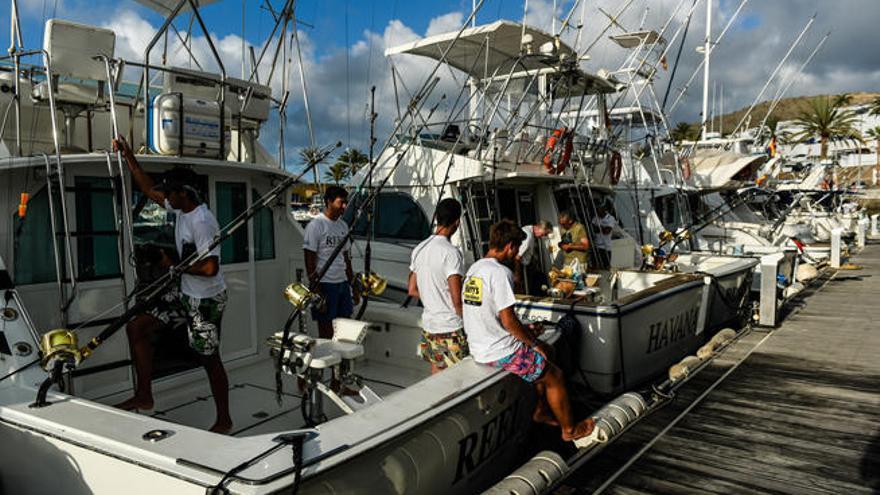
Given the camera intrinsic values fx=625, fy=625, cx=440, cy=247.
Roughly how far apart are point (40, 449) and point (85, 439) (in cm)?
35

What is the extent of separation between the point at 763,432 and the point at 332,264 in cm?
369

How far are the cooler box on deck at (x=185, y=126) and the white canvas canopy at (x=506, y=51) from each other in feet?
13.7

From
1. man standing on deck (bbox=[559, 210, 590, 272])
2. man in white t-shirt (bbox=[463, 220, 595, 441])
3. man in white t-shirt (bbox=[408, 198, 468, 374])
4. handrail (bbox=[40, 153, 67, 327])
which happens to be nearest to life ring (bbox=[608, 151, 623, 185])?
man standing on deck (bbox=[559, 210, 590, 272])

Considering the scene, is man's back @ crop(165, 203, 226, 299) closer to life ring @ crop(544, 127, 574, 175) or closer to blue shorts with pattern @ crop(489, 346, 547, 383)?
blue shorts with pattern @ crop(489, 346, 547, 383)

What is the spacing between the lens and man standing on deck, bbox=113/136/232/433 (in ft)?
12.3

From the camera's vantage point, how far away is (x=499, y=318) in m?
3.92

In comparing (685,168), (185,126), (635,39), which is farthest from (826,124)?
(185,126)

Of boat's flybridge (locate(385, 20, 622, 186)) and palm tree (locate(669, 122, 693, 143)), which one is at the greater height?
palm tree (locate(669, 122, 693, 143))

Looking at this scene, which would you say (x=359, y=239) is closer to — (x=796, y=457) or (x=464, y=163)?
(x=464, y=163)

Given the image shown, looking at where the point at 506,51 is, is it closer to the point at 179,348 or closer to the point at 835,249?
the point at 179,348

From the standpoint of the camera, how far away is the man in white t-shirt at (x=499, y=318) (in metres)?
3.83

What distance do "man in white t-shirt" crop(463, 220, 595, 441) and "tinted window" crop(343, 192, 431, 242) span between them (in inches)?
161

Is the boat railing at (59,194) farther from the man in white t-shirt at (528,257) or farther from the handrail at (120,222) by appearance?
the man in white t-shirt at (528,257)

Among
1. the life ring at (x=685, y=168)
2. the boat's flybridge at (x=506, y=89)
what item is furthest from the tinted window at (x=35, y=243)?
the life ring at (x=685, y=168)
